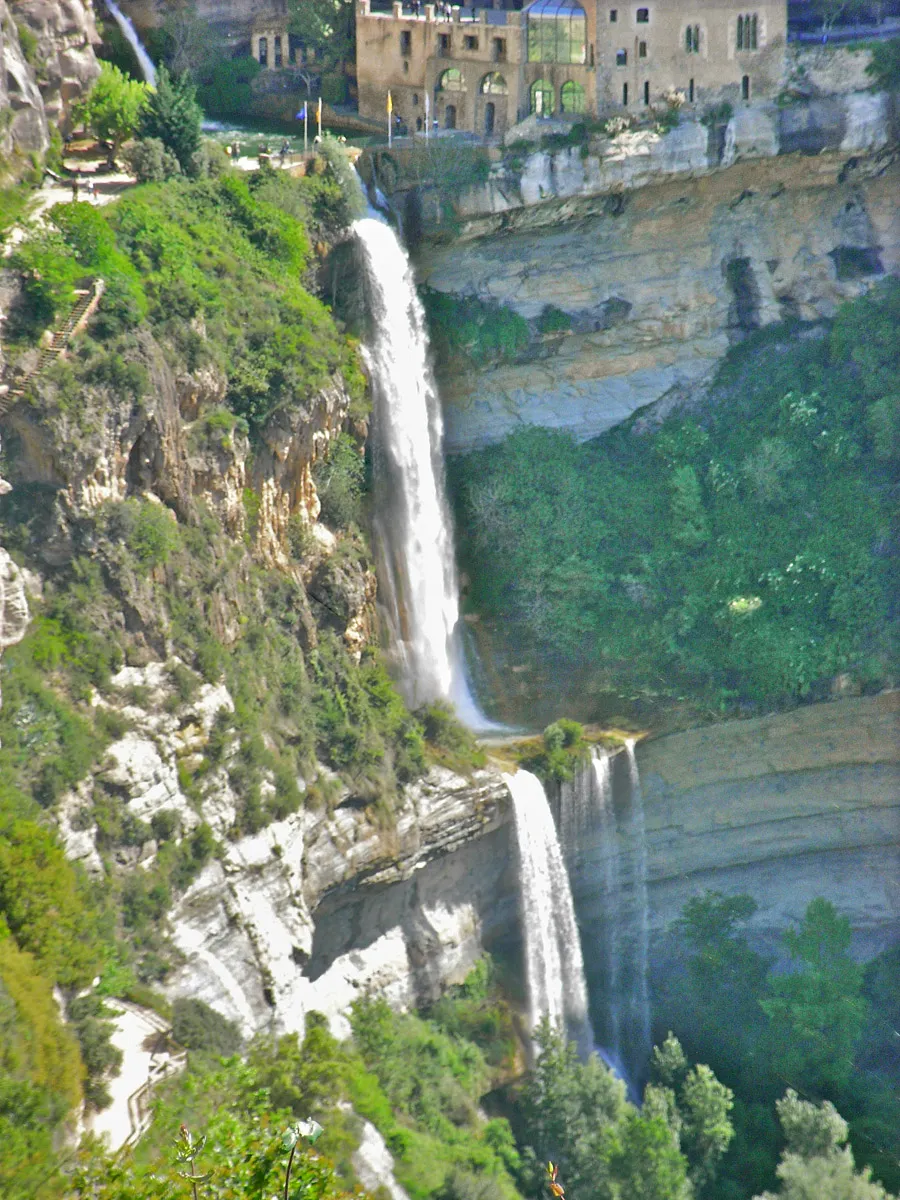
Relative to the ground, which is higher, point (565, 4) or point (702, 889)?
point (565, 4)

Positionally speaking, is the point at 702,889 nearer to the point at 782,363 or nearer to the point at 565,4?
the point at 782,363

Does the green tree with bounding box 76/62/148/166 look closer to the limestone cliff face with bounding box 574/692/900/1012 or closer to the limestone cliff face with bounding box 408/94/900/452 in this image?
the limestone cliff face with bounding box 408/94/900/452

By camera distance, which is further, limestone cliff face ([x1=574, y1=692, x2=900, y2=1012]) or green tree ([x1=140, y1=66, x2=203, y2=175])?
limestone cliff face ([x1=574, y1=692, x2=900, y2=1012])

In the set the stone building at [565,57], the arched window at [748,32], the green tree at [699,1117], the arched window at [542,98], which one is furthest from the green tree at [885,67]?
the green tree at [699,1117]

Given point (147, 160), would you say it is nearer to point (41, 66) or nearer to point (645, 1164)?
point (41, 66)

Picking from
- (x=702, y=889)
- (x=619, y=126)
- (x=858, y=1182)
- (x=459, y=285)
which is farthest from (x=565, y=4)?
(x=858, y=1182)

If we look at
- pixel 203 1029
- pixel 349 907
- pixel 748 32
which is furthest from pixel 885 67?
pixel 203 1029

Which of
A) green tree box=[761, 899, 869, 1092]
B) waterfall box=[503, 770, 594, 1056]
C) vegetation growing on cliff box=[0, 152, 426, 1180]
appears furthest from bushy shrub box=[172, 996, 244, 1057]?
green tree box=[761, 899, 869, 1092]
